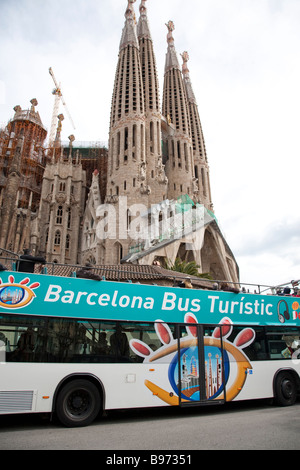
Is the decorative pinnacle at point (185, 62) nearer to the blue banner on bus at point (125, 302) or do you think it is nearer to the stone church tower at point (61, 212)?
the stone church tower at point (61, 212)

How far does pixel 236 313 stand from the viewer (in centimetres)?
844

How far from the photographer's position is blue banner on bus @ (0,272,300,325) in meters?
6.44

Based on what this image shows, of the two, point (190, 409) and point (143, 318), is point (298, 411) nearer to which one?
point (190, 409)

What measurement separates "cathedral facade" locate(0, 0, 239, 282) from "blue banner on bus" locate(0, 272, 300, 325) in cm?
2042

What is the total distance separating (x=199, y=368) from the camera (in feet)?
24.8

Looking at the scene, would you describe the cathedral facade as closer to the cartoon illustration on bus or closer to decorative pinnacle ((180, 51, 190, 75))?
decorative pinnacle ((180, 51, 190, 75))

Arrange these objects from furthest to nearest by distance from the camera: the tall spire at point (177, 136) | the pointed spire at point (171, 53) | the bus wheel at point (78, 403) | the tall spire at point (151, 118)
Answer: the pointed spire at point (171, 53)
the tall spire at point (177, 136)
the tall spire at point (151, 118)
the bus wheel at point (78, 403)

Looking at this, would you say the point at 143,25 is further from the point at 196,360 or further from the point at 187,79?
the point at 196,360

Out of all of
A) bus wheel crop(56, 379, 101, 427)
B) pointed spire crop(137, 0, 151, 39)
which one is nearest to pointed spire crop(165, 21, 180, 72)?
pointed spire crop(137, 0, 151, 39)

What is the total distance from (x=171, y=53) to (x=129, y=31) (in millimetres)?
12592

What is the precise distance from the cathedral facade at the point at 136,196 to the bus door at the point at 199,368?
69.2 feet

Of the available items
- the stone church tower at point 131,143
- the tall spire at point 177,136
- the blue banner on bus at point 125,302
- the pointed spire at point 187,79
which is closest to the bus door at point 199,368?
the blue banner on bus at point 125,302

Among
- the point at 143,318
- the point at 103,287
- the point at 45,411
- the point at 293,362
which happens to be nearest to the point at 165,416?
the point at 143,318

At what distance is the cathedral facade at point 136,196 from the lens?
3491 cm
